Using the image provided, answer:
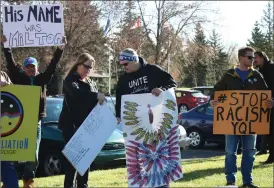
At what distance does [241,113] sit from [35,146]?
2933 millimetres

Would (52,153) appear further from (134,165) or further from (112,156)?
(134,165)

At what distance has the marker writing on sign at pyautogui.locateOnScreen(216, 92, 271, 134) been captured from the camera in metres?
6.77

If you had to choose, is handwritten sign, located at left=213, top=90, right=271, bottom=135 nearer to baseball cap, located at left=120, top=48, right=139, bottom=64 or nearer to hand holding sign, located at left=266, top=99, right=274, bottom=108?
hand holding sign, located at left=266, top=99, right=274, bottom=108

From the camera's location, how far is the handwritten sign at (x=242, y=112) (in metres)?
6.77

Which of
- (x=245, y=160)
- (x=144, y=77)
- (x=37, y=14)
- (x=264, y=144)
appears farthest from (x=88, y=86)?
(x=264, y=144)

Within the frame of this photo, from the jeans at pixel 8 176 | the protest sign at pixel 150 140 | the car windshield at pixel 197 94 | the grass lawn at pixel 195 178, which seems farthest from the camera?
the car windshield at pixel 197 94

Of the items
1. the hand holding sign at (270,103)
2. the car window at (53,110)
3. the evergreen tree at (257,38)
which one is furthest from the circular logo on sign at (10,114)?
the evergreen tree at (257,38)

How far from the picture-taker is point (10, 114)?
5.76 metres

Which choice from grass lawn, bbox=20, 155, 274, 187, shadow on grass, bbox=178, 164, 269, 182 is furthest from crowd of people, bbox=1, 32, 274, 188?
shadow on grass, bbox=178, 164, 269, 182

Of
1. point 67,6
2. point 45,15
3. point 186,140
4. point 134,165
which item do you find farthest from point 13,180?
point 67,6

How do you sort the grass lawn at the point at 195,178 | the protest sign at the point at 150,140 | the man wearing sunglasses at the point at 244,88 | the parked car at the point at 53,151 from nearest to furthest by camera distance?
the protest sign at the point at 150,140 → the man wearing sunglasses at the point at 244,88 → the grass lawn at the point at 195,178 → the parked car at the point at 53,151

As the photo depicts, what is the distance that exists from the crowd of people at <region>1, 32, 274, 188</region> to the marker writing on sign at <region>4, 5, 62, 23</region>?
11.9 inches

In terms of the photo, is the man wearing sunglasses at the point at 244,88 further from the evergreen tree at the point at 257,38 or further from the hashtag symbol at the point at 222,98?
the evergreen tree at the point at 257,38

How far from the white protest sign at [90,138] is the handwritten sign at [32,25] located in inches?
46.0
